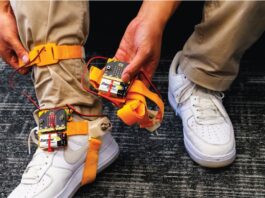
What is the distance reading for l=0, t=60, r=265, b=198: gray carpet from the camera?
960 mm

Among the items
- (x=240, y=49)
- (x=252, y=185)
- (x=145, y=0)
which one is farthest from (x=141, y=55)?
(x=252, y=185)

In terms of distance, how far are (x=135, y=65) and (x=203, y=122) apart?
0.28 meters

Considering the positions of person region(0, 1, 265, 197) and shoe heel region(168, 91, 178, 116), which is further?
shoe heel region(168, 91, 178, 116)

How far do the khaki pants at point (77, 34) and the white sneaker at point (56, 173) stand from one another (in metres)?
0.09

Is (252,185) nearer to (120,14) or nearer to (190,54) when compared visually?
(190,54)

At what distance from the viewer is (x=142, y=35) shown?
34.7 inches

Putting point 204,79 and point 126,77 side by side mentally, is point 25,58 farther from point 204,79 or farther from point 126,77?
point 204,79

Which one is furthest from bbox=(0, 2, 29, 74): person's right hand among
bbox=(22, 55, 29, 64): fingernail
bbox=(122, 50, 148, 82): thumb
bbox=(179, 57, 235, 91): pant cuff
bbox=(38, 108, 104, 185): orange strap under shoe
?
bbox=(179, 57, 235, 91): pant cuff

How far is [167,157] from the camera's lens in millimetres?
1035

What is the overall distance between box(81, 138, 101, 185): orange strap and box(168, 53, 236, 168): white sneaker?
23cm

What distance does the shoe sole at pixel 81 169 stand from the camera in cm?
94

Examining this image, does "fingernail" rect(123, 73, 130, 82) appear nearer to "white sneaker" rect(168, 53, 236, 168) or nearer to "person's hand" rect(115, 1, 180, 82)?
"person's hand" rect(115, 1, 180, 82)

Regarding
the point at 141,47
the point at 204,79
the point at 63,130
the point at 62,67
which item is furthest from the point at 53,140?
the point at 204,79

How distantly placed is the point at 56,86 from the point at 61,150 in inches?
5.7
